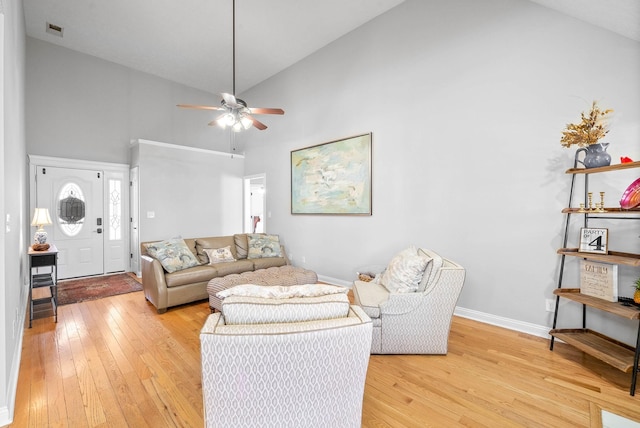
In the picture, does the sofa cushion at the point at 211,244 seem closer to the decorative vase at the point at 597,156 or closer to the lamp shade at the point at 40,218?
the lamp shade at the point at 40,218

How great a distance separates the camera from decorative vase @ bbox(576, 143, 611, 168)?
89.9 inches

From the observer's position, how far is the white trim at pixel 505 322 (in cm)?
282

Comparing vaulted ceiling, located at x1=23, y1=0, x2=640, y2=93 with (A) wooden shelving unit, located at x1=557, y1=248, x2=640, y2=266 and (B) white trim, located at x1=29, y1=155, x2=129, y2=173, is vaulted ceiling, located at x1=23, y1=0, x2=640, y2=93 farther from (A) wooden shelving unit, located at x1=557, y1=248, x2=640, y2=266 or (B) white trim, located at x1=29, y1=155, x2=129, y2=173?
(A) wooden shelving unit, located at x1=557, y1=248, x2=640, y2=266

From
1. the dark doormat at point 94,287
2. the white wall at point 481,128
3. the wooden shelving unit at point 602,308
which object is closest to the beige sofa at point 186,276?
the dark doormat at point 94,287

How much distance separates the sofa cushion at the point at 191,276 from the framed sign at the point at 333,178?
1.99 m

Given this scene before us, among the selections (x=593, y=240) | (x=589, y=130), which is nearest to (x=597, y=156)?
(x=589, y=130)

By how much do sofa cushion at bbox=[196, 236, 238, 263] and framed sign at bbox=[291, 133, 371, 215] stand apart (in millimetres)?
1335

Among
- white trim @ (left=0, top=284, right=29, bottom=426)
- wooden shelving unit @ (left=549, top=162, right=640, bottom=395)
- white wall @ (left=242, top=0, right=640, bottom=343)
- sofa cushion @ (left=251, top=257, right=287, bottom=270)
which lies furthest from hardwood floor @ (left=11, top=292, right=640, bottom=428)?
sofa cushion @ (left=251, top=257, right=287, bottom=270)

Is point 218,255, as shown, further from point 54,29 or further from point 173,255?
point 54,29

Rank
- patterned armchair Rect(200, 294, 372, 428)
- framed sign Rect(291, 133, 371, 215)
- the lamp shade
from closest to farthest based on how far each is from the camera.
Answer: patterned armchair Rect(200, 294, 372, 428)
the lamp shade
framed sign Rect(291, 133, 371, 215)

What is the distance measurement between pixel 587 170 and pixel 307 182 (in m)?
3.73

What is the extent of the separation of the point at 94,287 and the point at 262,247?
285 centimetres

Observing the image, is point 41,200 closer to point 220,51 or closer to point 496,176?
point 220,51

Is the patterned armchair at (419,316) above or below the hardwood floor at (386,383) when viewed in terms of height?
above
